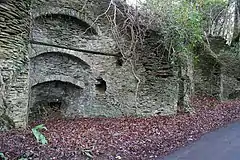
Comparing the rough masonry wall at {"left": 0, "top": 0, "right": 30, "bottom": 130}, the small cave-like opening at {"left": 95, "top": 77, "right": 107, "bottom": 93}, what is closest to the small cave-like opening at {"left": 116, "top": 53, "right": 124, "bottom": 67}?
the small cave-like opening at {"left": 95, "top": 77, "right": 107, "bottom": 93}

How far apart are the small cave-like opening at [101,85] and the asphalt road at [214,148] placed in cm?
343

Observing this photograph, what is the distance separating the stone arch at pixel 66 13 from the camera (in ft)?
24.1

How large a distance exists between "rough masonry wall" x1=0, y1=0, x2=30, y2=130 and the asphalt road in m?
3.21

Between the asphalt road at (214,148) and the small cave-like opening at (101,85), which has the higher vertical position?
the small cave-like opening at (101,85)

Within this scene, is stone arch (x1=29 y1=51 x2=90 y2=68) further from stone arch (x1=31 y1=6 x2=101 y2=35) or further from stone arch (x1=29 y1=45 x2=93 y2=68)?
stone arch (x1=31 y1=6 x2=101 y2=35)

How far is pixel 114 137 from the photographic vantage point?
5.93m

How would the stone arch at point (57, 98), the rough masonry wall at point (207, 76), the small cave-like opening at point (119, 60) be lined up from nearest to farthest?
the stone arch at point (57, 98) < the small cave-like opening at point (119, 60) < the rough masonry wall at point (207, 76)

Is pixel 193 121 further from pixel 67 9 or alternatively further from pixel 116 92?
pixel 67 9

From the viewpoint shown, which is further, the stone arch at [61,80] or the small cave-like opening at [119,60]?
the small cave-like opening at [119,60]

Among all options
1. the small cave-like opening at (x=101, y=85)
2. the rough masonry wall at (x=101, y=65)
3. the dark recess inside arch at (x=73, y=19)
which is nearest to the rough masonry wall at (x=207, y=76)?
the rough masonry wall at (x=101, y=65)

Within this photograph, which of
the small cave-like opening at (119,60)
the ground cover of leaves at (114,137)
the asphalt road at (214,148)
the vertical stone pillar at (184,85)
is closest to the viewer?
the ground cover of leaves at (114,137)

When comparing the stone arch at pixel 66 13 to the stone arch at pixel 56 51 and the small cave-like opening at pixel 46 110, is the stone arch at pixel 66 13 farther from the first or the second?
the small cave-like opening at pixel 46 110

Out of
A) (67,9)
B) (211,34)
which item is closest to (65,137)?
(67,9)

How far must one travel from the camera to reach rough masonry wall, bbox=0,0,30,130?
5.25 meters
